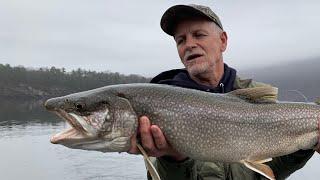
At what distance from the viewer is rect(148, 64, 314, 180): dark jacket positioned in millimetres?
5734

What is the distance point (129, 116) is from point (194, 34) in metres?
2.01

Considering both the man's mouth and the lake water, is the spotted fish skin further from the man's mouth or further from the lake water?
the lake water

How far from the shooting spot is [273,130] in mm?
5773

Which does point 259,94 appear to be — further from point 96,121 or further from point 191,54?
point 96,121

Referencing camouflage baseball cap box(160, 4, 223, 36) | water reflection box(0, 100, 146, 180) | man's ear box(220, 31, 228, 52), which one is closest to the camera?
camouflage baseball cap box(160, 4, 223, 36)

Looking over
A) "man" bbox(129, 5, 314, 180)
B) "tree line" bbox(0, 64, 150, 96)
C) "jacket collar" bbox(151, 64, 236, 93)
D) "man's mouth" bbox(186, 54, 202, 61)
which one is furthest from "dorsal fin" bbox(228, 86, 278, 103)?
"tree line" bbox(0, 64, 150, 96)

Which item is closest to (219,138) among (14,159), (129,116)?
(129,116)

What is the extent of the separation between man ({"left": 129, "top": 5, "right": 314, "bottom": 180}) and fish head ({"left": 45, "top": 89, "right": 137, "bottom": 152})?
0.84 meters

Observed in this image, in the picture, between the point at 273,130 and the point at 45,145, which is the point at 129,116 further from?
the point at 45,145

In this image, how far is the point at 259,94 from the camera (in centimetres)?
581

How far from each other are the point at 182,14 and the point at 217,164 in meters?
2.04

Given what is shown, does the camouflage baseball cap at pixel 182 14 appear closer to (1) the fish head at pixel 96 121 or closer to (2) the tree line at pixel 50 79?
(1) the fish head at pixel 96 121

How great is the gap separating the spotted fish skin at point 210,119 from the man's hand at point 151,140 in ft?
0.25

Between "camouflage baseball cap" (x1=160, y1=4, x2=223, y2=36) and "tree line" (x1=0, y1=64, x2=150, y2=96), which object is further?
"tree line" (x1=0, y1=64, x2=150, y2=96)
